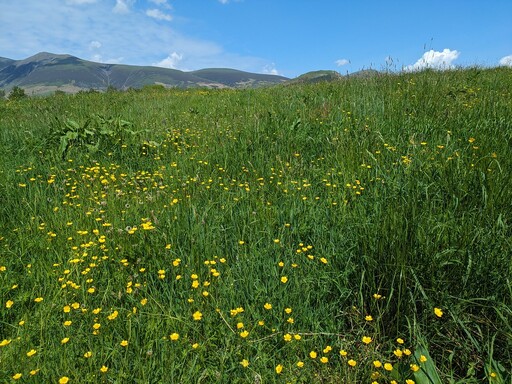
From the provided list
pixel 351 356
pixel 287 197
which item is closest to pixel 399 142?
pixel 287 197

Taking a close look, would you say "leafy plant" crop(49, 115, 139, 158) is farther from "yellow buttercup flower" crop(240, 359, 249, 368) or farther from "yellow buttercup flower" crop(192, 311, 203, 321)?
"yellow buttercup flower" crop(240, 359, 249, 368)

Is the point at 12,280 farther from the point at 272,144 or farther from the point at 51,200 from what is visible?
the point at 272,144

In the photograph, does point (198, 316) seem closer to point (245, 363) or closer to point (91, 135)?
point (245, 363)

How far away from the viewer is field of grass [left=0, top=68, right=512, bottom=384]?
75.4 inches

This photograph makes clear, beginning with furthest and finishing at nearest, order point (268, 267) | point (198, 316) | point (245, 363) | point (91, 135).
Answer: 1. point (91, 135)
2. point (268, 267)
3. point (198, 316)
4. point (245, 363)

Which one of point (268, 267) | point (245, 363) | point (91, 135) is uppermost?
point (91, 135)

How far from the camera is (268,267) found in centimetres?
254

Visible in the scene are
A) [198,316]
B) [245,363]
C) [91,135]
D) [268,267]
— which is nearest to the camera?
[245,363]

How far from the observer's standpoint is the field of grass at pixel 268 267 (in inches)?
75.4

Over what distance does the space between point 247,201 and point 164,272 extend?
1281 millimetres

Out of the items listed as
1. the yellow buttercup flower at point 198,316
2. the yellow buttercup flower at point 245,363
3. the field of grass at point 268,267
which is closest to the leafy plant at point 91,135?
the field of grass at point 268,267

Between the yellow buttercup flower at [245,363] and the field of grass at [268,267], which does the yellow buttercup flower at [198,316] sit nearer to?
the field of grass at [268,267]

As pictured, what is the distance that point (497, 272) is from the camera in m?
2.04

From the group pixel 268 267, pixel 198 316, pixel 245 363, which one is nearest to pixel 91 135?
pixel 268 267
